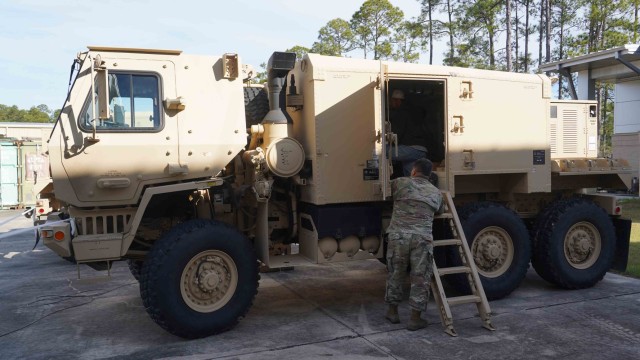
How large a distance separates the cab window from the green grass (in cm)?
727

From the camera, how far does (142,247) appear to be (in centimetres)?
572

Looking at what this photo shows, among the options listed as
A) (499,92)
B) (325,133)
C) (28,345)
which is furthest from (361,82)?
(28,345)

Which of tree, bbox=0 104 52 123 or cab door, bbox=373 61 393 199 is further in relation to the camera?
tree, bbox=0 104 52 123

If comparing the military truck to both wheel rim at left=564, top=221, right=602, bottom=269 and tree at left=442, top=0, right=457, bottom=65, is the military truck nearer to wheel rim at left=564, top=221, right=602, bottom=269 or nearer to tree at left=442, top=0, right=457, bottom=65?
wheel rim at left=564, top=221, right=602, bottom=269

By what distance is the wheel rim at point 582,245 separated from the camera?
23.1 ft

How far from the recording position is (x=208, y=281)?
5.24 m

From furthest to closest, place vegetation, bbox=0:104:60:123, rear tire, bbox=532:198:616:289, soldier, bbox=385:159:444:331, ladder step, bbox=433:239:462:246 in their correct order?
vegetation, bbox=0:104:60:123, rear tire, bbox=532:198:616:289, ladder step, bbox=433:239:462:246, soldier, bbox=385:159:444:331

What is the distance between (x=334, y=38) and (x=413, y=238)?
27.6 meters

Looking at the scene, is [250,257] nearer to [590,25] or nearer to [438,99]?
[438,99]

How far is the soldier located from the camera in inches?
209

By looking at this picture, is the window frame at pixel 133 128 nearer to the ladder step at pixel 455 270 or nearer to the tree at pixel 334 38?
the ladder step at pixel 455 270

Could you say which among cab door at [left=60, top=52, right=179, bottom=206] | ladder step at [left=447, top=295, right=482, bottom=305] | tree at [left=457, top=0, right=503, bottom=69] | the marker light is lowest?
ladder step at [left=447, top=295, right=482, bottom=305]


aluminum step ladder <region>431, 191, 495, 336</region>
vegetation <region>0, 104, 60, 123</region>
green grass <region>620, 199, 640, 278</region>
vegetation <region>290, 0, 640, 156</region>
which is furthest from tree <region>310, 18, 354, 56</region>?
vegetation <region>0, 104, 60, 123</region>

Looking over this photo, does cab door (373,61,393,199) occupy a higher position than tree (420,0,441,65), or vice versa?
tree (420,0,441,65)
